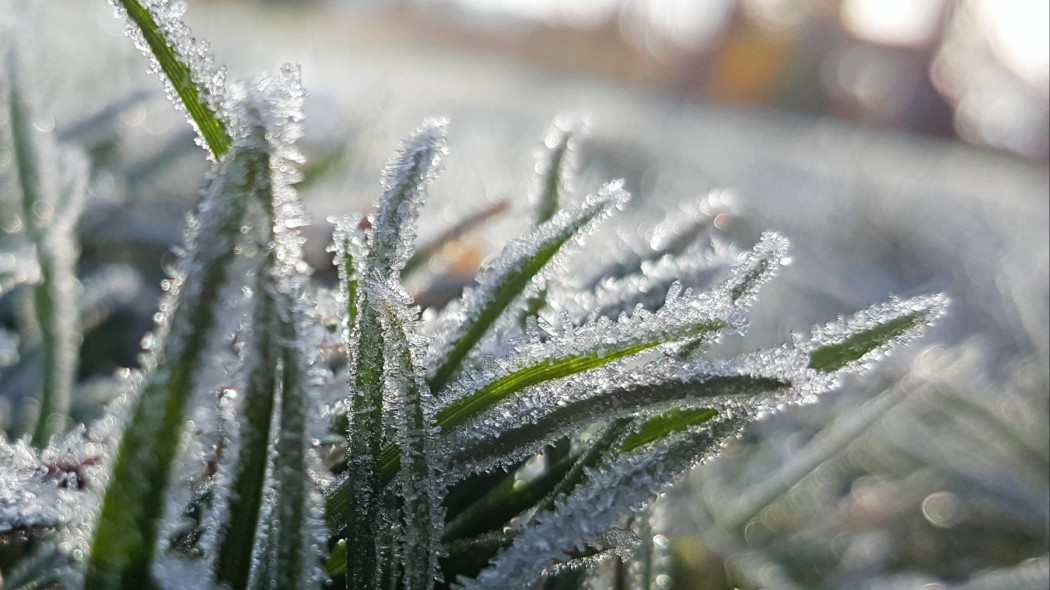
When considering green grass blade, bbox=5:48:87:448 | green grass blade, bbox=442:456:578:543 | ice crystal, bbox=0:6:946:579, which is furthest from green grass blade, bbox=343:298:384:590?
green grass blade, bbox=5:48:87:448

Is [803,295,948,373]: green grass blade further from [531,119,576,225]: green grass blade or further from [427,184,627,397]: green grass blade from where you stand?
[531,119,576,225]: green grass blade

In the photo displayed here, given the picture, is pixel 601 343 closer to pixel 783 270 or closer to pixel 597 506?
pixel 597 506

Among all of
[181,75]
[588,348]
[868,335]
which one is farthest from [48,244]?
[868,335]

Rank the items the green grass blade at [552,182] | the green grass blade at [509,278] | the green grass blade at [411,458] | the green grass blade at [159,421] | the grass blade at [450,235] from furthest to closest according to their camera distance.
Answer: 1. the grass blade at [450,235]
2. the green grass blade at [552,182]
3. the green grass blade at [509,278]
4. the green grass blade at [411,458]
5. the green grass blade at [159,421]

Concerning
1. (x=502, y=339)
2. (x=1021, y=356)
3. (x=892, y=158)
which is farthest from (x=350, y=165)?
(x=892, y=158)

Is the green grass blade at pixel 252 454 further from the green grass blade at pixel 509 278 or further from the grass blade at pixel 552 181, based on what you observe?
the grass blade at pixel 552 181

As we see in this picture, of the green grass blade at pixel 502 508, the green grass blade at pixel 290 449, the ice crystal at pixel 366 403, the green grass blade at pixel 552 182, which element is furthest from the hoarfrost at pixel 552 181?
the green grass blade at pixel 290 449

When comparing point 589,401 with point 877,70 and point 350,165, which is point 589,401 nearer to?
point 350,165
